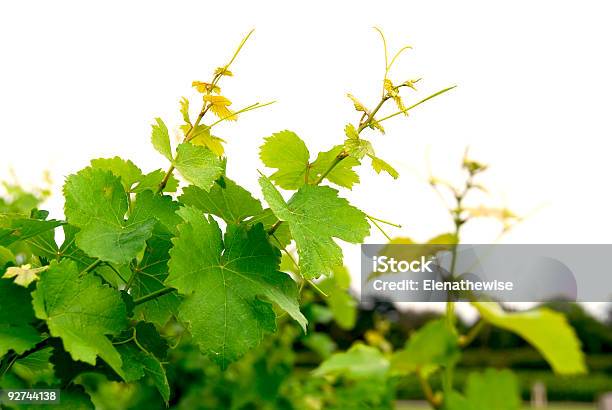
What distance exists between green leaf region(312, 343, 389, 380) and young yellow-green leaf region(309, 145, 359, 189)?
23 cm

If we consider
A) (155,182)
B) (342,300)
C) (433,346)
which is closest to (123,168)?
(155,182)

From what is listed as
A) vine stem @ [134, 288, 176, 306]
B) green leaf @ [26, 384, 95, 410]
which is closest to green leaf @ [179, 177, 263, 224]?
vine stem @ [134, 288, 176, 306]

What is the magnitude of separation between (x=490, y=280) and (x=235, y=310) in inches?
11.8

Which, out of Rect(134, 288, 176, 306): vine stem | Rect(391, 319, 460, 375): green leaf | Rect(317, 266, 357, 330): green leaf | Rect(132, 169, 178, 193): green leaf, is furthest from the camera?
Rect(317, 266, 357, 330): green leaf

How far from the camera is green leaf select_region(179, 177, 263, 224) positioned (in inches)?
30.7

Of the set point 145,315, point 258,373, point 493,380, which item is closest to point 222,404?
point 258,373

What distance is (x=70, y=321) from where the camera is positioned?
653mm

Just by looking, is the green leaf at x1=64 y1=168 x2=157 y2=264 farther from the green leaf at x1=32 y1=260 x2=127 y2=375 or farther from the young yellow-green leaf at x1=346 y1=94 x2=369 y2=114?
the young yellow-green leaf at x1=346 y1=94 x2=369 y2=114

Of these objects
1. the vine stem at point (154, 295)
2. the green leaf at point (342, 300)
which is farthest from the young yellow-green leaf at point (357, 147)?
the green leaf at point (342, 300)

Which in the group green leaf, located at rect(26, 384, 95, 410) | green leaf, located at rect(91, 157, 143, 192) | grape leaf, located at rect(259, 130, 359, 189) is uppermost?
grape leaf, located at rect(259, 130, 359, 189)

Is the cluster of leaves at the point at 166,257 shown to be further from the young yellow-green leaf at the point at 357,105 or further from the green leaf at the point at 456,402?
the green leaf at the point at 456,402

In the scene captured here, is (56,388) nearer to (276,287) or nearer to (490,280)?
(276,287)

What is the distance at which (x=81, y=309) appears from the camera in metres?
0.66

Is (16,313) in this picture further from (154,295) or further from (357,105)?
(357,105)
